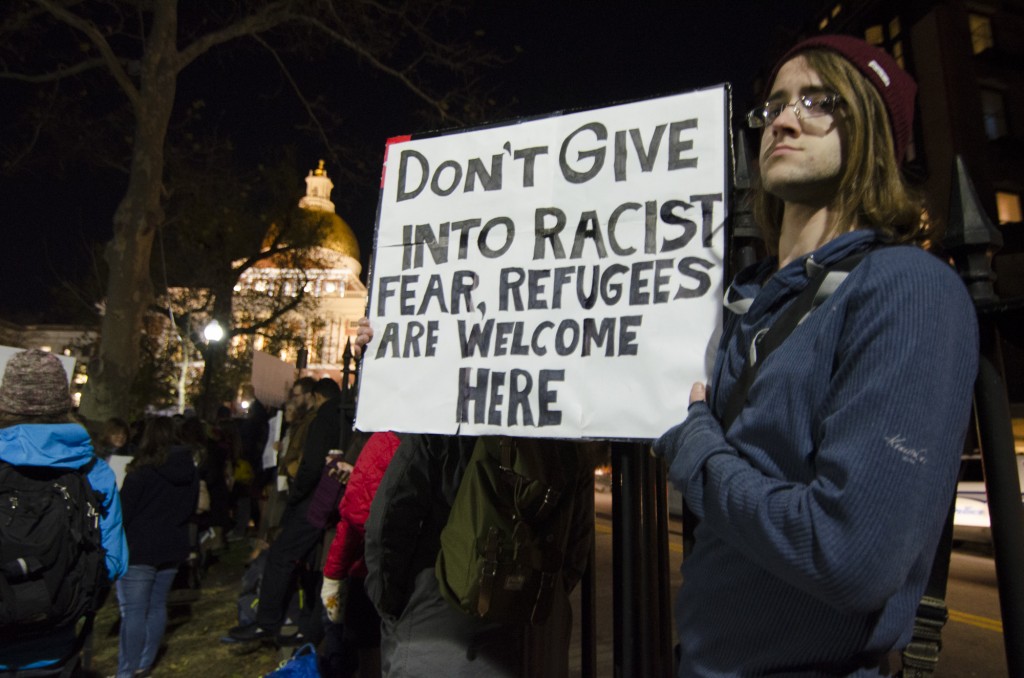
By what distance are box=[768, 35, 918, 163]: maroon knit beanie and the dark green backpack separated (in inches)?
59.2

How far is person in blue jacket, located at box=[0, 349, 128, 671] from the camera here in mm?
3119

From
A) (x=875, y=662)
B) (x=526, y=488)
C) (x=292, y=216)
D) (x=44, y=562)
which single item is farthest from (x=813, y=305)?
(x=292, y=216)

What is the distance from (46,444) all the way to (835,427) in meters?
3.44

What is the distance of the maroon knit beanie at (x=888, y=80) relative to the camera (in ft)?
5.01

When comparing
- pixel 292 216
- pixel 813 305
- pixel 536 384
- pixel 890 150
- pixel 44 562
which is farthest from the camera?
pixel 292 216

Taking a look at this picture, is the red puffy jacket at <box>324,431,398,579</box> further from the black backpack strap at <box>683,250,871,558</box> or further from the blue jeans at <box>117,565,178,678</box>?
the blue jeans at <box>117,565,178,678</box>

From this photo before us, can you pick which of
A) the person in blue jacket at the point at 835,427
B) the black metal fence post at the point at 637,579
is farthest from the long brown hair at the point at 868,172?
the black metal fence post at the point at 637,579

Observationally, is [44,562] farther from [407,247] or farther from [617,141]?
[617,141]

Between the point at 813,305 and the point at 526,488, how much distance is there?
4.57 ft

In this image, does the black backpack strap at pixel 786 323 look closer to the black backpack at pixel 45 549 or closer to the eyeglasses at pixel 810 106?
the eyeglasses at pixel 810 106

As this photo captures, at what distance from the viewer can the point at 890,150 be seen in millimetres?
1520

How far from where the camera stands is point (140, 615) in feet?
17.3

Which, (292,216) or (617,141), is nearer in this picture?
(617,141)

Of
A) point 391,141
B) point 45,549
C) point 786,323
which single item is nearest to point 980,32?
point 391,141
